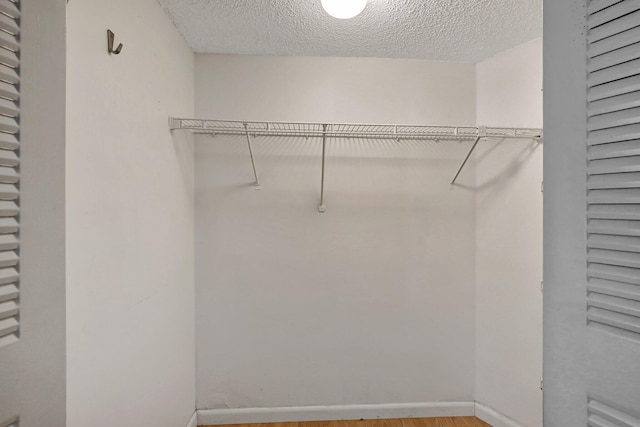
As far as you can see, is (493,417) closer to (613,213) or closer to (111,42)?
(613,213)

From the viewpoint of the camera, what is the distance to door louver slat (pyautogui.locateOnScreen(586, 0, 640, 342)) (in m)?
0.58

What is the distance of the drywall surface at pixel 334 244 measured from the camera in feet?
6.59

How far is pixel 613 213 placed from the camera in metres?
0.60

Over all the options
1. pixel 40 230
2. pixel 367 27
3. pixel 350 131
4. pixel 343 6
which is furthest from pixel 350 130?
pixel 40 230

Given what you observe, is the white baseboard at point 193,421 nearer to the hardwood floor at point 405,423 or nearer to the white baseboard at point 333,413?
the white baseboard at point 333,413

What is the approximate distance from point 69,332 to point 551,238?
1310 mm

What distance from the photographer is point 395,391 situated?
2055 millimetres

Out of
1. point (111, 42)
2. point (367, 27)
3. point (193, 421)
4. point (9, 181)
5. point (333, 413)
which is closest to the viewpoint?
point (9, 181)

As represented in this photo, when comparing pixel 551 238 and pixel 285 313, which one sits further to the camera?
pixel 285 313

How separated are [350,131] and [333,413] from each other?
5.90 feet

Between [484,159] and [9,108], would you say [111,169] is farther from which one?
[484,159]

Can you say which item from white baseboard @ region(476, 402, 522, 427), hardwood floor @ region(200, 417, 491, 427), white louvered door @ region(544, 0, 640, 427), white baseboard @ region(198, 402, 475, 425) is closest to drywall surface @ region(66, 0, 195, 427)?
white baseboard @ region(198, 402, 475, 425)

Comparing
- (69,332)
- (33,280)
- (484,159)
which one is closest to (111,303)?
(69,332)

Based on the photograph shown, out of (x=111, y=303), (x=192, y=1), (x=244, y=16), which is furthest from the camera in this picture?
(x=244, y=16)
